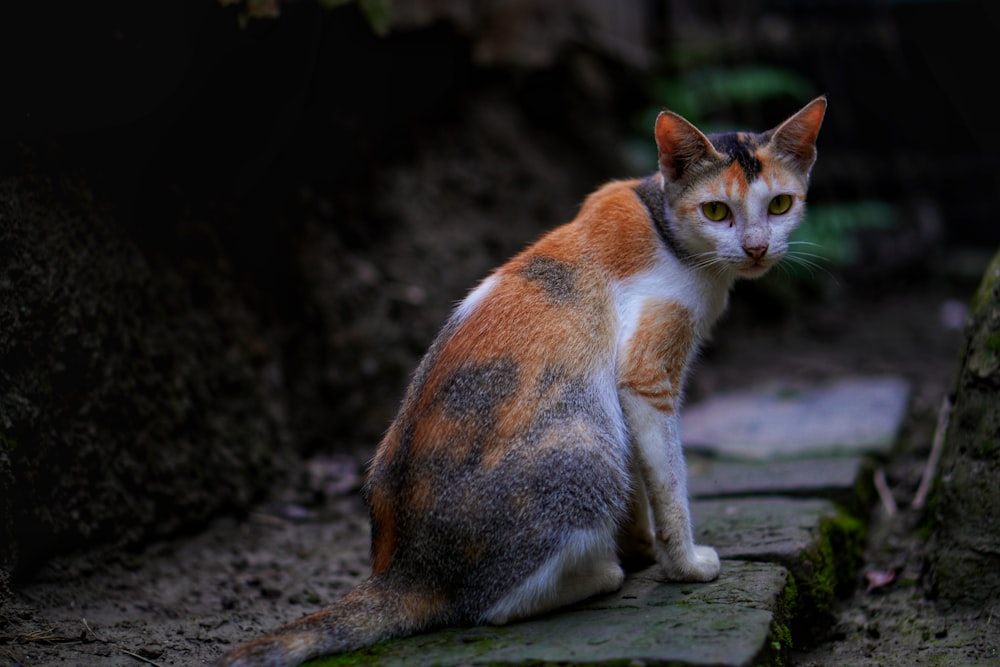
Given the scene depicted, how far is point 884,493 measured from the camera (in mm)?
4512

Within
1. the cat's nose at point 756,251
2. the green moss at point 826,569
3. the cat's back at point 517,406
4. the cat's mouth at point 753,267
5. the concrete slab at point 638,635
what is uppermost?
the cat's nose at point 756,251

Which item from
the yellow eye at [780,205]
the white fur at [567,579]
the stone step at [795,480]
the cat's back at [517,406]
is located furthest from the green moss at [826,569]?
the yellow eye at [780,205]

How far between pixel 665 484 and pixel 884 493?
1968mm

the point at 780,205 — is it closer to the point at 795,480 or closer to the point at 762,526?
the point at 762,526

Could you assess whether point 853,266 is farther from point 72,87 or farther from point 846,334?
point 72,87

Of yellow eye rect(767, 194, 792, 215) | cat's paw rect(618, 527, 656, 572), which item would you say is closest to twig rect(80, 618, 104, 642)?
cat's paw rect(618, 527, 656, 572)

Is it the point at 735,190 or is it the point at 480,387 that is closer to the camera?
the point at 480,387

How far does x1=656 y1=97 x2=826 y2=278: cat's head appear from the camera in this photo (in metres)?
3.16

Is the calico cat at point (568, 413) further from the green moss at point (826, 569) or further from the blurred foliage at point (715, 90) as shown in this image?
the blurred foliage at point (715, 90)

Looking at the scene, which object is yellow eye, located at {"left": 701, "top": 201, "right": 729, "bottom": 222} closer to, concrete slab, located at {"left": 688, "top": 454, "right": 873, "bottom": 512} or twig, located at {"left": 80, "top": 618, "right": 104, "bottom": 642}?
concrete slab, located at {"left": 688, "top": 454, "right": 873, "bottom": 512}

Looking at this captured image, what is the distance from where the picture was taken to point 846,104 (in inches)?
366

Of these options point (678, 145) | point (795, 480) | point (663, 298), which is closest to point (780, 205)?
point (678, 145)

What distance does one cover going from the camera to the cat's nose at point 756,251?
10.3ft

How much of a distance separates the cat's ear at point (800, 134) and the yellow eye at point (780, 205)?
18 centimetres
